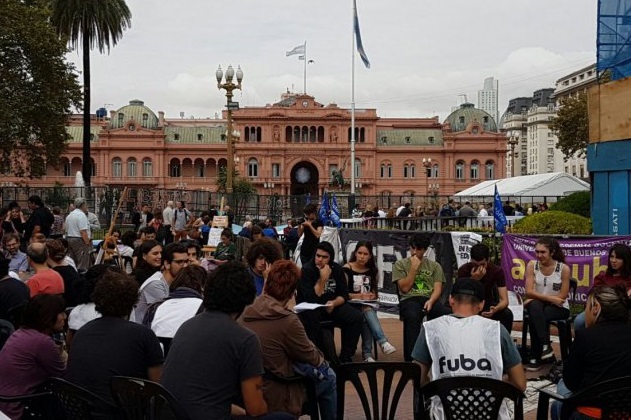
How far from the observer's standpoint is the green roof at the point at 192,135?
94000mm

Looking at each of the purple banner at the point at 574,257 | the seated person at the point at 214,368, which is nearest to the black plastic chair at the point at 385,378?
the seated person at the point at 214,368

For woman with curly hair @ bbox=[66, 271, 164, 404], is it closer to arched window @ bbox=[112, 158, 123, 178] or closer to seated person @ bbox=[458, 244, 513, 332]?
seated person @ bbox=[458, 244, 513, 332]

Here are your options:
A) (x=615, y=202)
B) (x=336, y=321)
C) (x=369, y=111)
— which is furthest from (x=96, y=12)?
(x=369, y=111)

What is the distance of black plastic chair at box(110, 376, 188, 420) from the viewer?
170 inches

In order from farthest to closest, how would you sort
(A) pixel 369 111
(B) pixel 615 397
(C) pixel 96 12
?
(A) pixel 369 111
(C) pixel 96 12
(B) pixel 615 397

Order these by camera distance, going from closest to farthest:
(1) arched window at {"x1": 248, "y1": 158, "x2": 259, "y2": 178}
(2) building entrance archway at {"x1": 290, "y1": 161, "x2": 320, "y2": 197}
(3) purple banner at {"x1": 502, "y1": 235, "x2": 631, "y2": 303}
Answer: (3) purple banner at {"x1": 502, "y1": 235, "x2": 631, "y2": 303} → (1) arched window at {"x1": 248, "y1": 158, "x2": 259, "y2": 178} → (2) building entrance archway at {"x1": 290, "y1": 161, "x2": 320, "y2": 197}

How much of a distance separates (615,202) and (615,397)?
12.0 meters

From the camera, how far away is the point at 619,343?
475cm

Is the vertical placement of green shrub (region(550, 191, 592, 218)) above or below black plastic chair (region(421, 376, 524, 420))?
above

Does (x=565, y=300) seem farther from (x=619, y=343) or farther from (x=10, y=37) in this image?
(x=10, y=37)

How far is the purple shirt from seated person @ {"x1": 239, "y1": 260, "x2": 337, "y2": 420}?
1307 millimetres

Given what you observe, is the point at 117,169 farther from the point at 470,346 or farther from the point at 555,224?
the point at 470,346

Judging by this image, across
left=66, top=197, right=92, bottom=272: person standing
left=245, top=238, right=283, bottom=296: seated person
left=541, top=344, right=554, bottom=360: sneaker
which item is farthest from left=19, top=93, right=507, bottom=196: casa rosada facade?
left=245, top=238, right=283, bottom=296: seated person

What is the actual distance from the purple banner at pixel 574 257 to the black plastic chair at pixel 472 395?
6.03m
